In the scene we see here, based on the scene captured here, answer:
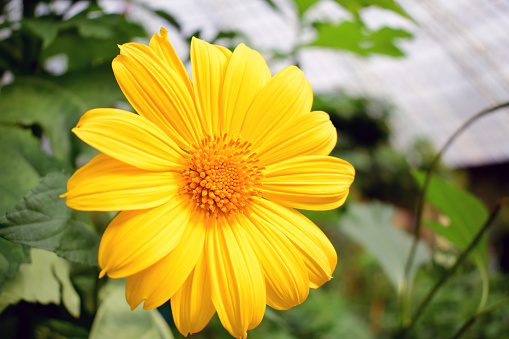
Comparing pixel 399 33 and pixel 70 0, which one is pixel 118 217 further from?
pixel 399 33

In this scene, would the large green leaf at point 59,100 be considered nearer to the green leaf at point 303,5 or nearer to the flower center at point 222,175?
the flower center at point 222,175

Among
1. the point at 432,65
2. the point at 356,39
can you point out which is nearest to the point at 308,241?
the point at 356,39

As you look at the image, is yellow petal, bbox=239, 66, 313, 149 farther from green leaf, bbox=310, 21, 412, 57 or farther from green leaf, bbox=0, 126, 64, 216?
green leaf, bbox=310, 21, 412, 57

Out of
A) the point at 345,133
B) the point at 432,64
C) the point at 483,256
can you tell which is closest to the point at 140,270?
the point at 483,256

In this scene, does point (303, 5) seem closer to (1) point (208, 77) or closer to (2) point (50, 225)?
(1) point (208, 77)

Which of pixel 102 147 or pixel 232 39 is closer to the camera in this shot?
pixel 102 147
